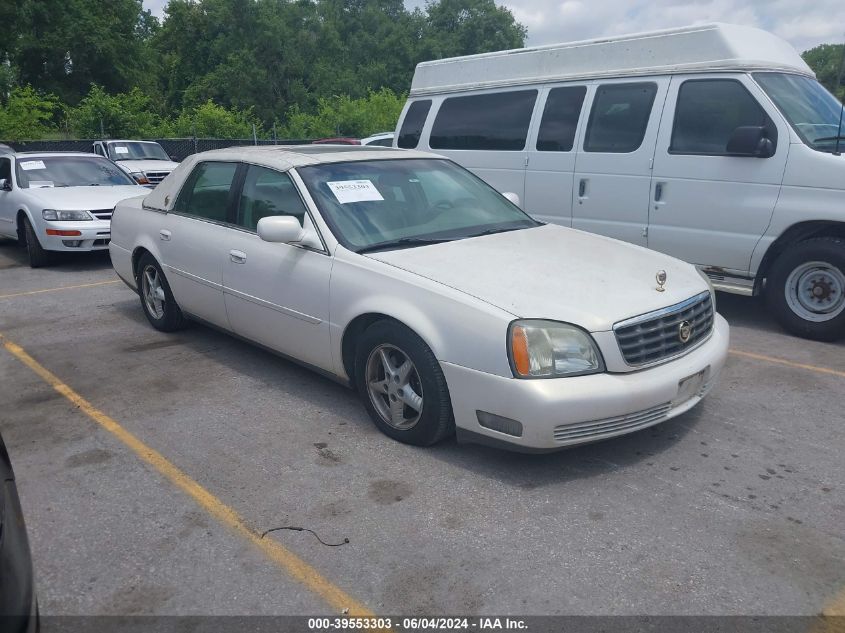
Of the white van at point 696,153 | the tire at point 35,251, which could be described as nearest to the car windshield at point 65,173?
the tire at point 35,251

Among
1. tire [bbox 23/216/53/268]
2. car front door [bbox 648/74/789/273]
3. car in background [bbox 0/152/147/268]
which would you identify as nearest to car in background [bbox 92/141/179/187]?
car in background [bbox 0/152/147/268]

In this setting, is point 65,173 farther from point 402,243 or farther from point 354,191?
point 402,243

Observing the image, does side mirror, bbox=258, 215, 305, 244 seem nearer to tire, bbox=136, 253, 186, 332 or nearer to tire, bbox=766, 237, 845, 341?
tire, bbox=136, 253, 186, 332

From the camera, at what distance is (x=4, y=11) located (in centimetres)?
3797

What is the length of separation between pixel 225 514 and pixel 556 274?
6.76 ft

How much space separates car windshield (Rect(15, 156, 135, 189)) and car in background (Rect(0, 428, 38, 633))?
361 inches

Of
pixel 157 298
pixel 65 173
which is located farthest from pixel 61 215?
pixel 157 298

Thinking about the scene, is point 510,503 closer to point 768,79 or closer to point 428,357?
point 428,357

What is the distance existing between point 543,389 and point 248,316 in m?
2.36

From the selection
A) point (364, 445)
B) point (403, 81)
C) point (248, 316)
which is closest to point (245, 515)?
point (364, 445)

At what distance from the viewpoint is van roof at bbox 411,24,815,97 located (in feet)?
20.5

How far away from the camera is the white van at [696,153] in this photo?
5.88m

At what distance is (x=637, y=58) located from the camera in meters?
6.79

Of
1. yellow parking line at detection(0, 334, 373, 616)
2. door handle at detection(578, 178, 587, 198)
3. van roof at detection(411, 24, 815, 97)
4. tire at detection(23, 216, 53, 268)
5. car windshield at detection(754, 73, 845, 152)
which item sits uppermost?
van roof at detection(411, 24, 815, 97)
